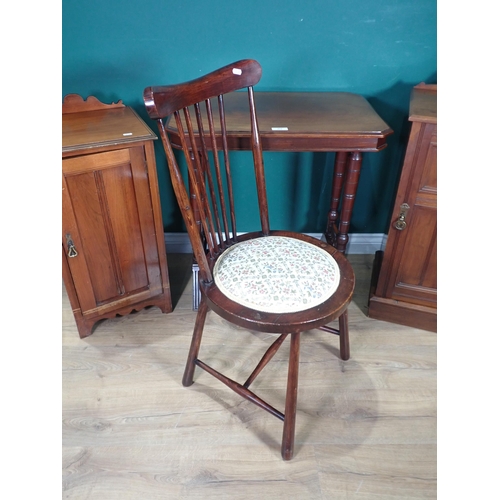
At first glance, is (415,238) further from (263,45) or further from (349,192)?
(263,45)

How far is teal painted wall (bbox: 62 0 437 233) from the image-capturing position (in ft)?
5.17

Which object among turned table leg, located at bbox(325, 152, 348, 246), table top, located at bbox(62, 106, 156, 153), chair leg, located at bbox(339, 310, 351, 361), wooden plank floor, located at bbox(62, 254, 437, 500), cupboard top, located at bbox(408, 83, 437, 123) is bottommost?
wooden plank floor, located at bbox(62, 254, 437, 500)

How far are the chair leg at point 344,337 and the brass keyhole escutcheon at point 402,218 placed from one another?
39 centimetres

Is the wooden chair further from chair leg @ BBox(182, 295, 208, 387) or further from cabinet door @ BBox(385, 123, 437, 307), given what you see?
cabinet door @ BBox(385, 123, 437, 307)

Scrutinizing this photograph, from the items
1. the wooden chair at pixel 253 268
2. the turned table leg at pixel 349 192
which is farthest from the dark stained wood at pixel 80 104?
the turned table leg at pixel 349 192

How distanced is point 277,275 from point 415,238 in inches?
27.0

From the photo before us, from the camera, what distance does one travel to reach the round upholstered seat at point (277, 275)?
3.58ft

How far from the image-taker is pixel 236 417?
1.38 metres

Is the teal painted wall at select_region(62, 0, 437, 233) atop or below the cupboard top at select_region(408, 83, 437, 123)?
atop

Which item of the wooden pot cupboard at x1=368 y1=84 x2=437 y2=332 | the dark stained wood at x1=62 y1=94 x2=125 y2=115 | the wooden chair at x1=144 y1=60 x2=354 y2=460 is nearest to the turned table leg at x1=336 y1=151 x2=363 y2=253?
the wooden pot cupboard at x1=368 y1=84 x2=437 y2=332

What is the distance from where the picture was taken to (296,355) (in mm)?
1143

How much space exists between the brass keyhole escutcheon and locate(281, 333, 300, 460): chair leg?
669mm

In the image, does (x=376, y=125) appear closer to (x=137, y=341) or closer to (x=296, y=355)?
(x=296, y=355)

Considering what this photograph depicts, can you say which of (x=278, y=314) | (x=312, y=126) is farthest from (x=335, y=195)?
(x=278, y=314)
